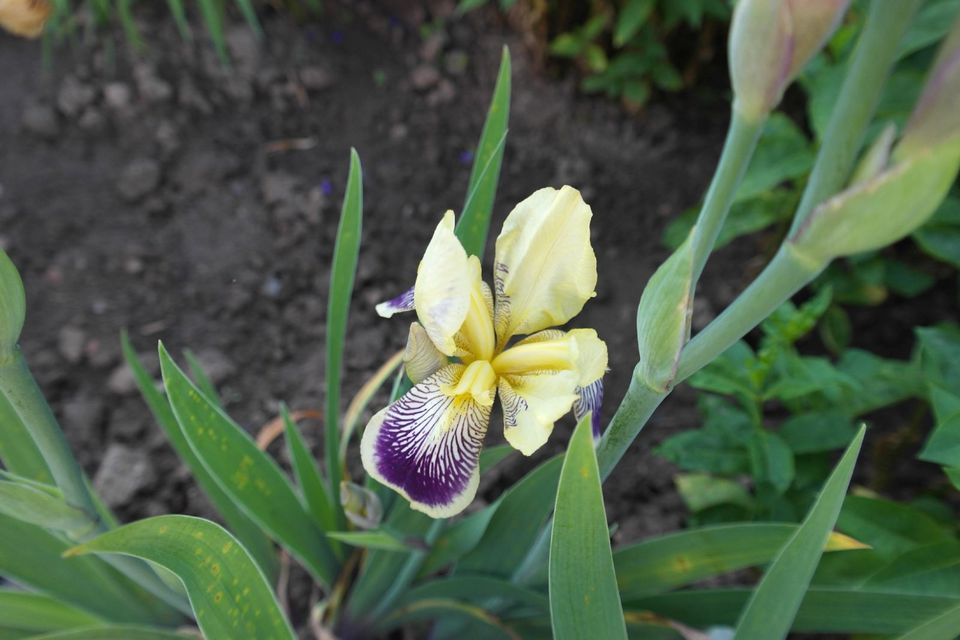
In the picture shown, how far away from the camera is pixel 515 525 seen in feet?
3.05

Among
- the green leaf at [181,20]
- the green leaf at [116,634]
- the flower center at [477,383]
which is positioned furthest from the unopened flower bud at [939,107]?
the green leaf at [181,20]

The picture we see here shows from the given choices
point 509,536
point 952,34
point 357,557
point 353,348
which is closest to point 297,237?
point 353,348

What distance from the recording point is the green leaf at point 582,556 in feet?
1.88

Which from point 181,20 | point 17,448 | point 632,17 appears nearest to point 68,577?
point 17,448

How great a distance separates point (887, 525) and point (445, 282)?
804 millimetres

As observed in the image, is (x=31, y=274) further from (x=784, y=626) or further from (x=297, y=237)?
(x=784, y=626)

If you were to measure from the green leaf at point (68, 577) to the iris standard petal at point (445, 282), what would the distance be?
572 mm

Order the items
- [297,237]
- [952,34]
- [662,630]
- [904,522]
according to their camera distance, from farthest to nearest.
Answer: [297,237] → [904,522] → [662,630] → [952,34]

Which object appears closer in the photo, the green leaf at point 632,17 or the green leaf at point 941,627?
the green leaf at point 941,627

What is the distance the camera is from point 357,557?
107 centimetres

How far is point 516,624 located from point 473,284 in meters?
0.56

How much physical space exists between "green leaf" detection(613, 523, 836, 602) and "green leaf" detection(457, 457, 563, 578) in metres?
0.11

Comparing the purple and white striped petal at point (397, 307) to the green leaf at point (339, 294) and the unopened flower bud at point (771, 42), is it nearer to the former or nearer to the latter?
the green leaf at point (339, 294)

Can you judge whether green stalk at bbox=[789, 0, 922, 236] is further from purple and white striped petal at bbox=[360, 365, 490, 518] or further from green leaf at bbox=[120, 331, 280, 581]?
green leaf at bbox=[120, 331, 280, 581]
